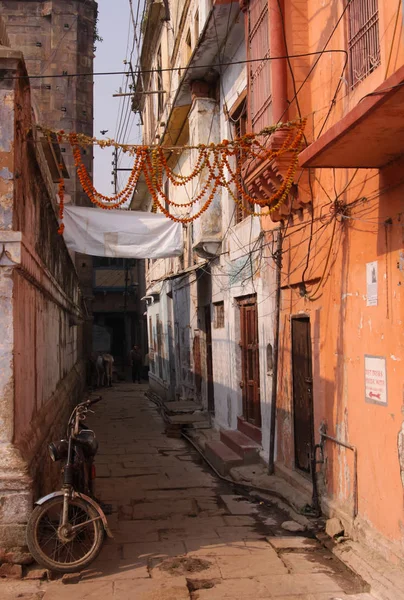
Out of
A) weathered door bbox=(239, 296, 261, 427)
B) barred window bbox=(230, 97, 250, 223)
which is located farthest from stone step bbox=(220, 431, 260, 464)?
barred window bbox=(230, 97, 250, 223)

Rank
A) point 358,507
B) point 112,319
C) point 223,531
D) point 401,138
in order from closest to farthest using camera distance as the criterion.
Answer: point 401,138
point 358,507
point 223,531
point 112,319

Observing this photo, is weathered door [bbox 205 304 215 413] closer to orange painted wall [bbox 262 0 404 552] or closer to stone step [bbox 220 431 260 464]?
stone step [bbox 220 431 260 464]

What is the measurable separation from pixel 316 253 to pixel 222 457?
3934 mm

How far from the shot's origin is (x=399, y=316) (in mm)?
5297

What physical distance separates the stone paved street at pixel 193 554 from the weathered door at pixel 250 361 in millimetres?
1404

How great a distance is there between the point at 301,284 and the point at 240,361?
363cm

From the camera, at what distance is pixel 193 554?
607 centimetres

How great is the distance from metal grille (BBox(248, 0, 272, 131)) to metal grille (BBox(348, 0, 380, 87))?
1.81m

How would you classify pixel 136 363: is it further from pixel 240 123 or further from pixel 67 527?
pixel 67 527

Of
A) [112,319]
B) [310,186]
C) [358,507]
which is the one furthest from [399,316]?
[112,319]

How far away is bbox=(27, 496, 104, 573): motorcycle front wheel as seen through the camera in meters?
5.42

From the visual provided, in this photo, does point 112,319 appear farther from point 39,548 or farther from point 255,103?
point 39,548

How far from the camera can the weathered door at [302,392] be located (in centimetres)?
788

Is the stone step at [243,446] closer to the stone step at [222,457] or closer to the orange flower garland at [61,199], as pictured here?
the stone step at [222,457]
